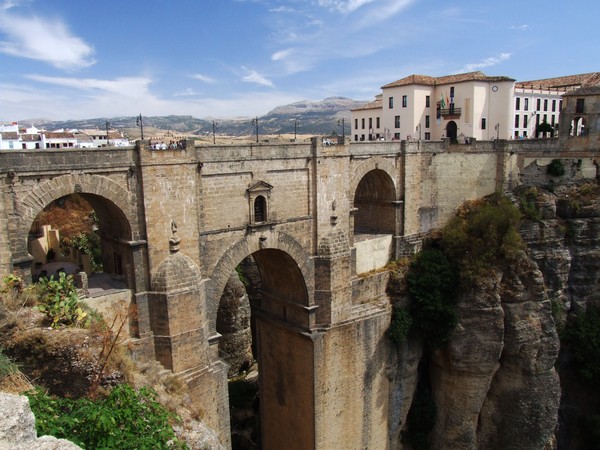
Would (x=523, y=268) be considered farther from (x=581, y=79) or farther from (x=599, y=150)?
(x=581, y=79)

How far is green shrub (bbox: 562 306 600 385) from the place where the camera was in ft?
88.4

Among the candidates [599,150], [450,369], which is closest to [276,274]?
[450,369]

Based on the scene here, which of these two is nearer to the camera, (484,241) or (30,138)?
(484,241)

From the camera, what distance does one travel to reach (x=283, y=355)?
72.1 feet

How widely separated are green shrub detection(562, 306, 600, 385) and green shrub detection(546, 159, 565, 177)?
24.8 ft

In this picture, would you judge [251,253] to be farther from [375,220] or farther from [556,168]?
[556,168]

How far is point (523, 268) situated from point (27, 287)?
69.2 feet

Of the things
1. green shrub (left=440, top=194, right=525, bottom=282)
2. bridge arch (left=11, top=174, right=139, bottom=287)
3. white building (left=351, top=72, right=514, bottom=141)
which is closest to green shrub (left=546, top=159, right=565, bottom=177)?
green shrub (left=440, top=194, right=525, bottom=282)

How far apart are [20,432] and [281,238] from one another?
13.9 m

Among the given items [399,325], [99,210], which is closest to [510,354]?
[399,325]

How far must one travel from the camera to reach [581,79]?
4228 centimetres

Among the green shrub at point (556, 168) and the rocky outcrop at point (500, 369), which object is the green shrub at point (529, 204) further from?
the rocky outcrop at point (500, 369)

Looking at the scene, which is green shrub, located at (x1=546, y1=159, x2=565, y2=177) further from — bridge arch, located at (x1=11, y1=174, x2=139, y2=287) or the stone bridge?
bridge arch, located at (x1=11, y1=174, x2=139, y2=287)

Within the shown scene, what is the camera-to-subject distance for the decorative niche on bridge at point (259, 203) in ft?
59.0
